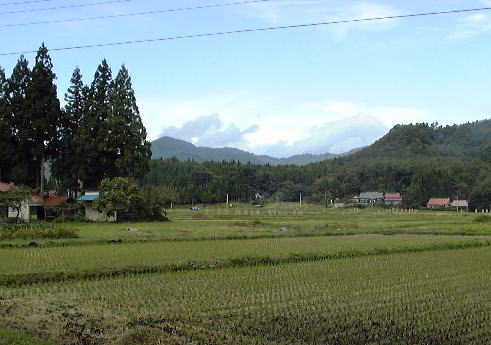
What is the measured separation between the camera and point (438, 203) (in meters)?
87.1

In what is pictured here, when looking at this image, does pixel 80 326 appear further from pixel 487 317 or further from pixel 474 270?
pixel 474 270

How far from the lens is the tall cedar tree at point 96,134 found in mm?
45812

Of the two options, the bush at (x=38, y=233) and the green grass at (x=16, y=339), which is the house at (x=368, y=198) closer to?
the bush at (x=38, y=233)

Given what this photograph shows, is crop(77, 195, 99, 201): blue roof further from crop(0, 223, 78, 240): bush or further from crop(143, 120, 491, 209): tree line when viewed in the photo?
crop(143, 120, 491, 209): tree line

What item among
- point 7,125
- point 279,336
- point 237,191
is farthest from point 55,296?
point 237,191

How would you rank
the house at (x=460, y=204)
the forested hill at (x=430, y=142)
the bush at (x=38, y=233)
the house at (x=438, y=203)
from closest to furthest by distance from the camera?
the bush at (x=38, y=233)
the house at (x=460, y=204)
the house at (x=438, y=203)
the forested hill at (x=430, y=142)

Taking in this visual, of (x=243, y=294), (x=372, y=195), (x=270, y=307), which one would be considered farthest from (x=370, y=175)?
(x=270, y=307)

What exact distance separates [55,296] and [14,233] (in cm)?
1742

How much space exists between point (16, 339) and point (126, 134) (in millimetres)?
38646

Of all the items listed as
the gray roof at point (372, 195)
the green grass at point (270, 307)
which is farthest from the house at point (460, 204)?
the green grass at point (270, 307)

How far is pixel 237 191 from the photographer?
97.4 meters

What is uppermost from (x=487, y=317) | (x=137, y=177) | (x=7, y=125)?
(x=7, y=125)

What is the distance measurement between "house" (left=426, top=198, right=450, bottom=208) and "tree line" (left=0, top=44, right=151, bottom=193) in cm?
5190

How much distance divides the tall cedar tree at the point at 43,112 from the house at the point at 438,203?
2265 inches
